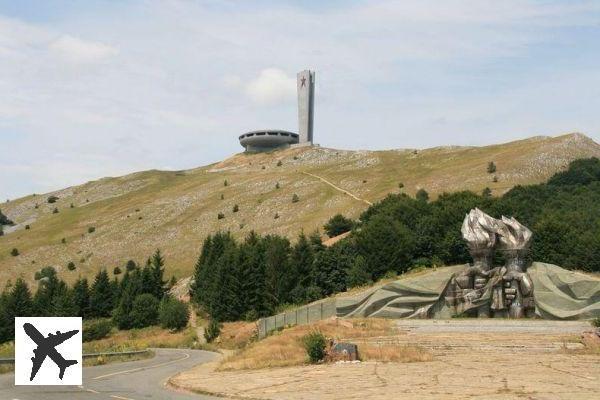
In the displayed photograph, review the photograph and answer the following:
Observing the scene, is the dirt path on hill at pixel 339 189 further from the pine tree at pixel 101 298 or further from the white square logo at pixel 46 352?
the white square logo at pixel 46 352

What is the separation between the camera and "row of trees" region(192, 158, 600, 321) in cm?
5638

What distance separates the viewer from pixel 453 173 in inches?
4316

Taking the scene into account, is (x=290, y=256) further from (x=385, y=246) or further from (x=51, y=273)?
(x=51, y=273)

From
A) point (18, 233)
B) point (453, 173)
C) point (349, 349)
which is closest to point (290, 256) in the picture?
point (349, 349)

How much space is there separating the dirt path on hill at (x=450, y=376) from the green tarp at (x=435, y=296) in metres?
8.99

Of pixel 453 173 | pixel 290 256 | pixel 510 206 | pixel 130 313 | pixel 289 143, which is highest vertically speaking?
pixel 289 143

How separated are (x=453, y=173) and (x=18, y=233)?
74680 millimetres

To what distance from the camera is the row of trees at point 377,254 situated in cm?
5638

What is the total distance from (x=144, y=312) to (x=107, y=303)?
923 cm

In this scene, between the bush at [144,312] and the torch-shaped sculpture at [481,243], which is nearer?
the torch-shaped sculpture at [481,243]

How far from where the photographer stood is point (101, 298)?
76750 mm

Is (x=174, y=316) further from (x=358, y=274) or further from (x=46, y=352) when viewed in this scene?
(x=46, y=352)

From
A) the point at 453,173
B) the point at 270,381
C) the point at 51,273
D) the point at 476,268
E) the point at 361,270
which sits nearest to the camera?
the point at 270,381

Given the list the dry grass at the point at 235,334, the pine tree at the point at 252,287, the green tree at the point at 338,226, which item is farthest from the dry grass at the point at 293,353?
the green tree at the point at 338,226
